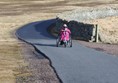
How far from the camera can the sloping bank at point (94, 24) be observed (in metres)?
36.0

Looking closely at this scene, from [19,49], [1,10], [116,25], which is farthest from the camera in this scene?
[1,10]

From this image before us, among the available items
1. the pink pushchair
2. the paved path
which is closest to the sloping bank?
the paved path

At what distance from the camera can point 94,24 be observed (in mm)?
36125

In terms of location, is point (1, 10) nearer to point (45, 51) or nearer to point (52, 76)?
point (45, 51)

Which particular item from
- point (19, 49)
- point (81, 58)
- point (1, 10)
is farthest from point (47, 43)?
point (1, 10)

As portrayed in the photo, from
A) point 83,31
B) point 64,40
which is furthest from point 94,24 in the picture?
point 64,40

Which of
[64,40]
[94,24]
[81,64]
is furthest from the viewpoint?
[94,24]

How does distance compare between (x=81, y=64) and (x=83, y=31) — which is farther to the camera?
(x=83, y=31)

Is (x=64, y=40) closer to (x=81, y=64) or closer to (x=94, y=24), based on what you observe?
(x=94, y=24)

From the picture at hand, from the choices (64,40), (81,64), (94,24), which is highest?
(81,64)

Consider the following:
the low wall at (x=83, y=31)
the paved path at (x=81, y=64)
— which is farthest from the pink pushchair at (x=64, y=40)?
the low wall at (x=83, y=31)

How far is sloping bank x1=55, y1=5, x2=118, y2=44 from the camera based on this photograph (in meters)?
36.0

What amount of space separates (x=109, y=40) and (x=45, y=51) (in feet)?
30.7

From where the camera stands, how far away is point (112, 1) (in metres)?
90.8
